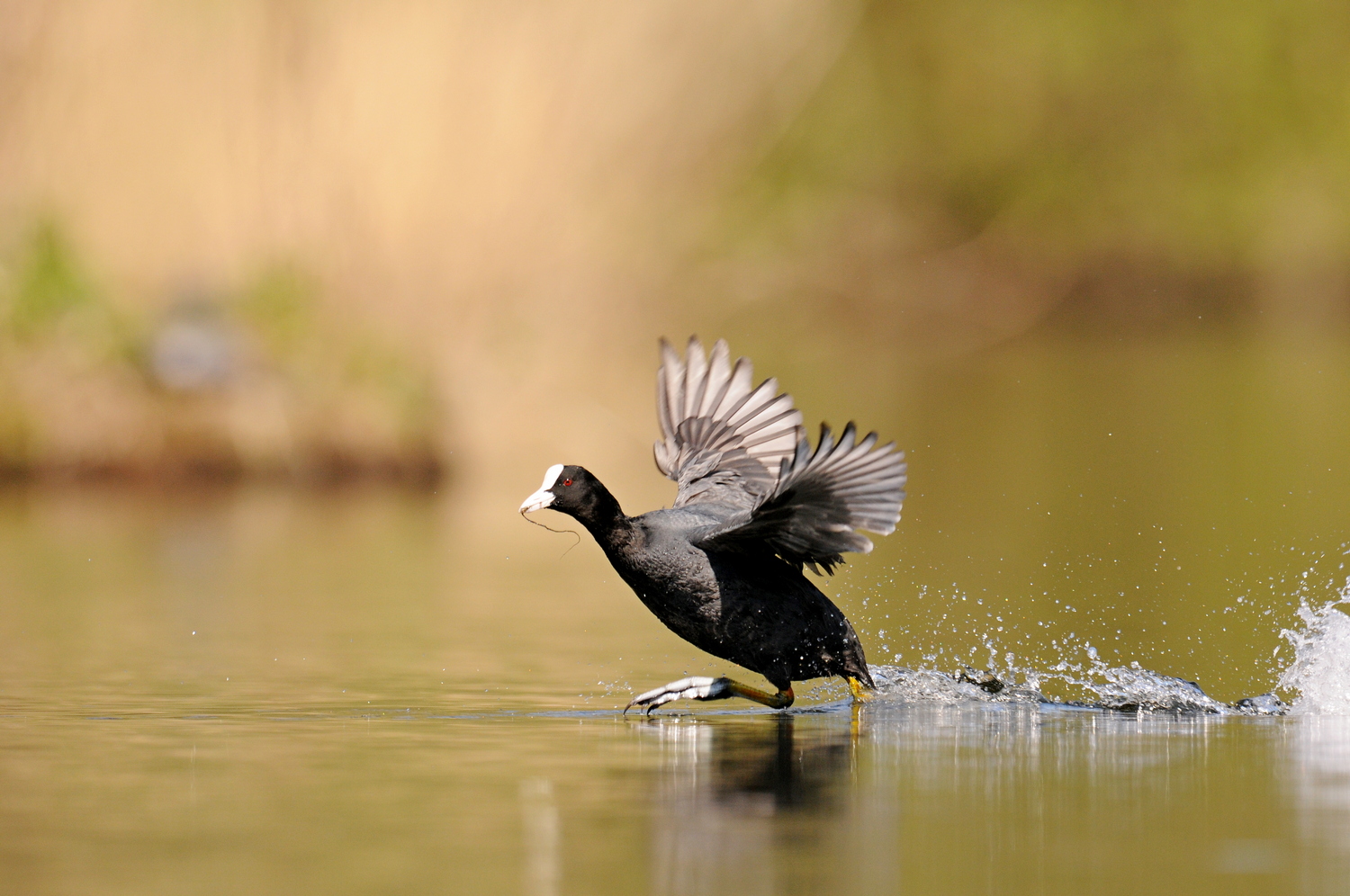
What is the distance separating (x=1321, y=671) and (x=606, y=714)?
2163mm

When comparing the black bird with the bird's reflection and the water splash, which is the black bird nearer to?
the bird's reflection

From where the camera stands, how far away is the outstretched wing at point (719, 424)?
748 cm

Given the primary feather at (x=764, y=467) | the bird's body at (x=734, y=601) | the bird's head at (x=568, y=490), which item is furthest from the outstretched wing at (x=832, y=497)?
the bird's head at (x=568, y=490)

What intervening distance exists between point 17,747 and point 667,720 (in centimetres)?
184

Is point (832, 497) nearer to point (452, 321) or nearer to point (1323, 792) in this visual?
point (1323, 792)

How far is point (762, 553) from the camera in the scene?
21.5ft

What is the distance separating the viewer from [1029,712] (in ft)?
20.1

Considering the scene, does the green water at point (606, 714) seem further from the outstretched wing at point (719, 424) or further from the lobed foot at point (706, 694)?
the outstretched wing at point (719, 424)

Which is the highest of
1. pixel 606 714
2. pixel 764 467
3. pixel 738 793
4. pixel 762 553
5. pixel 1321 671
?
pixel 764 467

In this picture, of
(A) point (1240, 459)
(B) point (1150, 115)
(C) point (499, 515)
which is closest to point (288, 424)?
(C) point (499, 515)

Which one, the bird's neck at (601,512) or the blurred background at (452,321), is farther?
the blurred background at (452,321)

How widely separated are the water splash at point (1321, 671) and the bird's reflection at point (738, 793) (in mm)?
1416

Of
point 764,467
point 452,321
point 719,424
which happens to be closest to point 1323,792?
point 764,467

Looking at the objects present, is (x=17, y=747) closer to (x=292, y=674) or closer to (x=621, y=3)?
(x=292, y=674)
